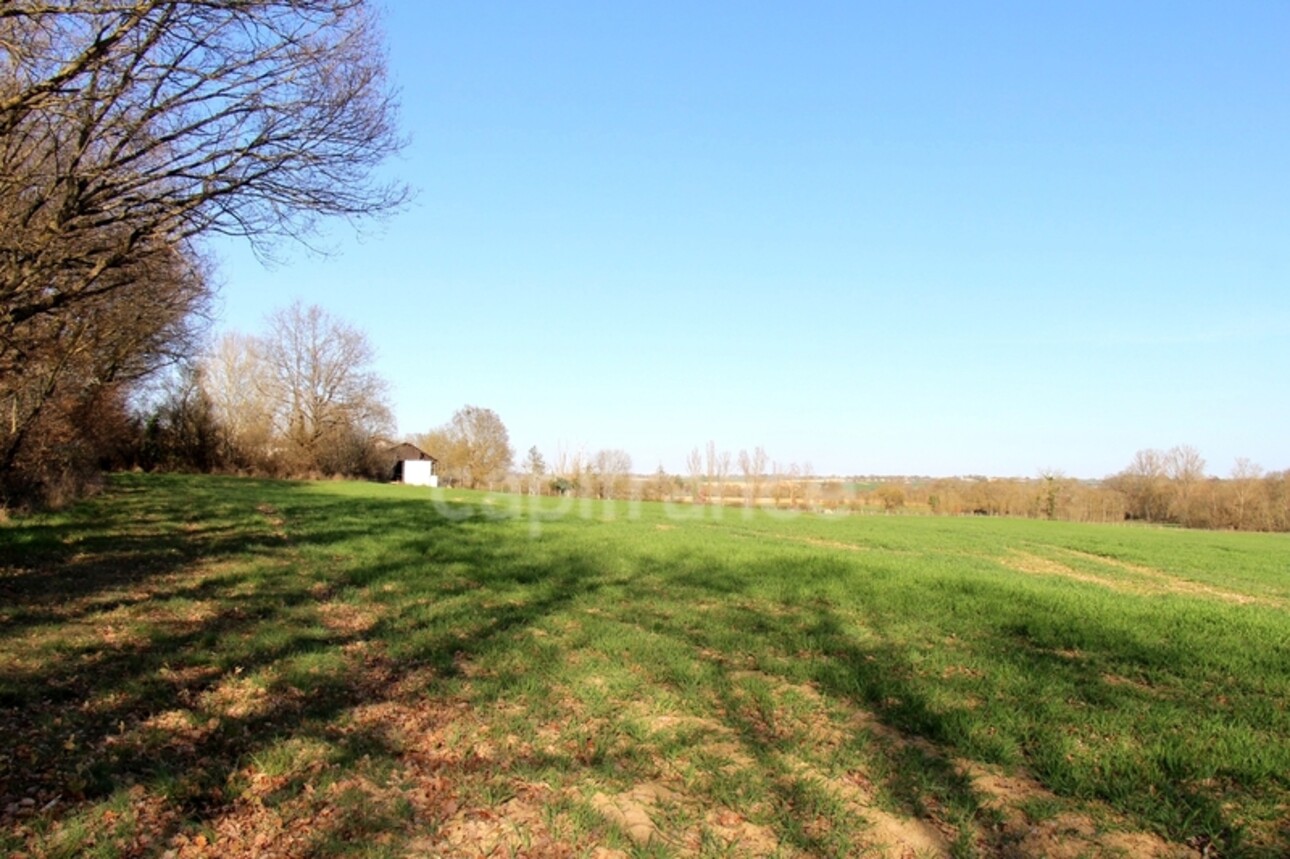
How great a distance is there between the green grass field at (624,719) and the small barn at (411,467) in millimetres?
68747

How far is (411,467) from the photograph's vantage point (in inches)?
3091

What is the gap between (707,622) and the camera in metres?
8.04

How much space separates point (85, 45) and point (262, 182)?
1822 mm

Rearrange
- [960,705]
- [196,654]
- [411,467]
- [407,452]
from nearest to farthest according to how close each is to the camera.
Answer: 1. [960,705]
2. [196,654]
3. [411,467]
4. [407,452]

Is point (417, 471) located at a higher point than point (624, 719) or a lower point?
higher

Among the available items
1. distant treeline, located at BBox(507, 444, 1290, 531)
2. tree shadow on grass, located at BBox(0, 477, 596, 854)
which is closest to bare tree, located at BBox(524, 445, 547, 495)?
distant treeline, located at BBox(507, 444, 1290, 531)

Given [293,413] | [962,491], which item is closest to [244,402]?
[293,413]

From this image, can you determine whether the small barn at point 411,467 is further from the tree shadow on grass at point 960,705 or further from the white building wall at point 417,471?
the tree shadow on grass at point 960,705

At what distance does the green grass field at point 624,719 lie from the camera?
3.54 meters

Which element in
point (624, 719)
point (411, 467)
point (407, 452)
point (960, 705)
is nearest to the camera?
point (624, 719)

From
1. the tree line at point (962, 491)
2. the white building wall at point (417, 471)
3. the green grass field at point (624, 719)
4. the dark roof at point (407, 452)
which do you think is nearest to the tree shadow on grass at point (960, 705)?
the green grass field at point (624, 719)

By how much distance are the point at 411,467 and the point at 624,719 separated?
77324 mm

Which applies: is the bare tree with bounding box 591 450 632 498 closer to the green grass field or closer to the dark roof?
the dark roof

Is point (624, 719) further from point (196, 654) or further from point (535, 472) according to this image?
point (535, 472)
